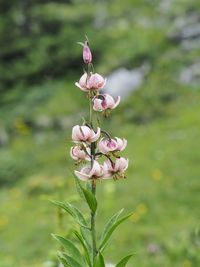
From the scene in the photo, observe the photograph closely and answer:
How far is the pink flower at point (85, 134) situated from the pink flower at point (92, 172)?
0.10 metres

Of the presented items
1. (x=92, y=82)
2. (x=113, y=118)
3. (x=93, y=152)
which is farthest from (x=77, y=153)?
(x=113, y=118)

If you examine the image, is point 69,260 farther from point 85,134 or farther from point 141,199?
point 141,199

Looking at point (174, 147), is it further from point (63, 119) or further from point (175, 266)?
point (175, 266)

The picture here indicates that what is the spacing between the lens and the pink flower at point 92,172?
2.86m

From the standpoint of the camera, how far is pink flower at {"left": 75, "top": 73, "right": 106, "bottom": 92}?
2.89 metres

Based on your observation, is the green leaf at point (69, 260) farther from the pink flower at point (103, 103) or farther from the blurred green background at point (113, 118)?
the blurred green background at point (113, 118)

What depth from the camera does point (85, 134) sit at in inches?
111

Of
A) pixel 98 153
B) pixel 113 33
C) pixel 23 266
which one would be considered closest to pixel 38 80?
pixel 113 33

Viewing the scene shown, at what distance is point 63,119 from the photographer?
19344 millimetres

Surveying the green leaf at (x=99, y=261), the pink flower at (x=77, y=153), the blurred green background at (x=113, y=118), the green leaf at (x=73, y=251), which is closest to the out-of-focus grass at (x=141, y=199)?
the blurred green background at (x=113, y=118)

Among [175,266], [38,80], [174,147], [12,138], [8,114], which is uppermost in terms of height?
[38,80]

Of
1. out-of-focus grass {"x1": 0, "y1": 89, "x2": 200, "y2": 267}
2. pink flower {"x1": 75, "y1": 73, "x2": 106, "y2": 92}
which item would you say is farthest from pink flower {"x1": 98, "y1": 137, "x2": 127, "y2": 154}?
out-of-focus grass {"x1": 0, "y1": 89, "x2": 200, "y2": 267}

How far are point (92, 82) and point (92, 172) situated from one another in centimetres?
37

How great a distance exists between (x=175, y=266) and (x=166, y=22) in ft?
53.6
